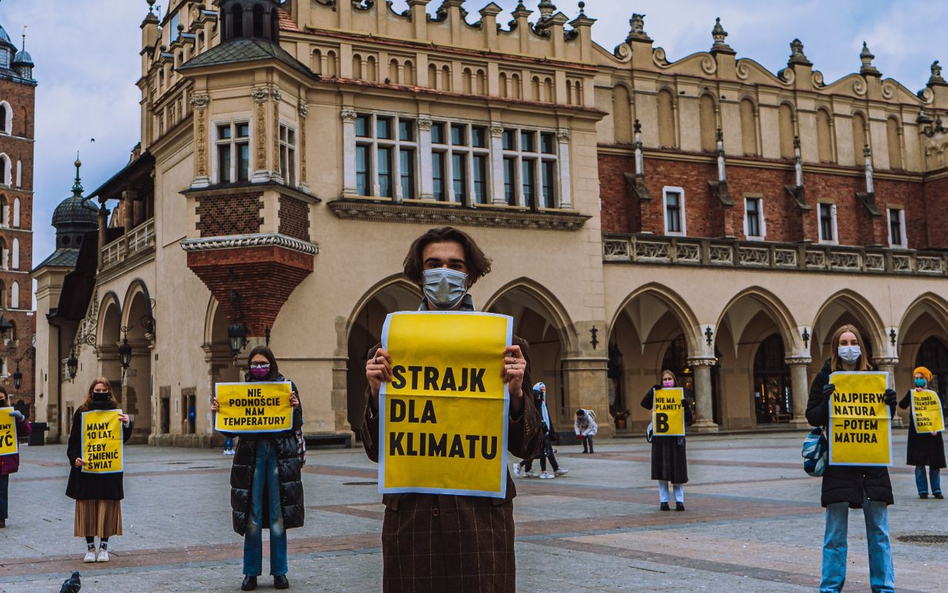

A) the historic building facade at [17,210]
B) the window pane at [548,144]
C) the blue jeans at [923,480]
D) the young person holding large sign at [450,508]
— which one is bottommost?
the blue jeans at [923,480]

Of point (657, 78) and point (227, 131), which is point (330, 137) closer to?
point (227, 131)

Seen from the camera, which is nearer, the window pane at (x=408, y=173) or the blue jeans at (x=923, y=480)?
the blue jeans at (x=923, y=480)

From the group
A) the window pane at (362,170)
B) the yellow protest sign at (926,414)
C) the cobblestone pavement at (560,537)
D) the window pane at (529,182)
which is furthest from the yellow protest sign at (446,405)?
the window pane at (529,182)

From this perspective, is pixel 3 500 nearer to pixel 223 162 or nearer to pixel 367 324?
pixel 223 162

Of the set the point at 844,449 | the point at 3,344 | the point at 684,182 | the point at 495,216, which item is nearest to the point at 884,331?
the point at 684,182

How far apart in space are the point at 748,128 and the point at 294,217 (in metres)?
19.0

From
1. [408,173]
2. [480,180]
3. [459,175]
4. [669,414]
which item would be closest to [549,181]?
[480,180]

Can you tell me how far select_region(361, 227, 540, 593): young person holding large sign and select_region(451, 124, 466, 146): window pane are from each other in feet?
92.3

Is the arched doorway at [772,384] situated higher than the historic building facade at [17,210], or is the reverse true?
the historic building facade at [17,210]

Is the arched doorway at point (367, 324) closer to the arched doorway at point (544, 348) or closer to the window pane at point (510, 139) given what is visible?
the arched doorway at point (544, 348)

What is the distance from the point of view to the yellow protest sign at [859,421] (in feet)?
24.4

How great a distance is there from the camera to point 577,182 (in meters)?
33.3

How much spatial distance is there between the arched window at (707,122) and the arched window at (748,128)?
4.14 ft

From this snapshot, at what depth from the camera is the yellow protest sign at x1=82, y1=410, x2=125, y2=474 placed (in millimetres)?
9898
